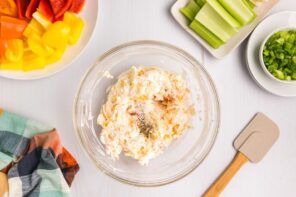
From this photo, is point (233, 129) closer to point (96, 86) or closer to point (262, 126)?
point (262, 126)

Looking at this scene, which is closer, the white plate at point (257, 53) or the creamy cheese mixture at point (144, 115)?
the creamy cheese mixture at point (144, 115)

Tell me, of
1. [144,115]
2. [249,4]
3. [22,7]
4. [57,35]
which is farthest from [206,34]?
[22,7]

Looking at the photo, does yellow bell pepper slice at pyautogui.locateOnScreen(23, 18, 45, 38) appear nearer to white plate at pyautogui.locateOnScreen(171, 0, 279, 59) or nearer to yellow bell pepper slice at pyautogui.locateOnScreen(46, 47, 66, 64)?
yellow bell pepper slice at pyautogui.locateOnScreen(46, 47, 66, 64)

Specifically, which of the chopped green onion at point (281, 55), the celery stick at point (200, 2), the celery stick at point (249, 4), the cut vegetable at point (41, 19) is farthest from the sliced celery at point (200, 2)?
the cut vegetable at point (41, 19)

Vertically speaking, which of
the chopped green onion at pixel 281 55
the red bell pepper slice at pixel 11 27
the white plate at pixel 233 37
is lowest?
the chopped green onion at pixel 281 55

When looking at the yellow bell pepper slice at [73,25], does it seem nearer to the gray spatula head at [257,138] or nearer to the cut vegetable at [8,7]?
the cut vegetable at [8,7]

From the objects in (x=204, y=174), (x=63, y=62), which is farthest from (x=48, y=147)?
(x=204, y=174)
